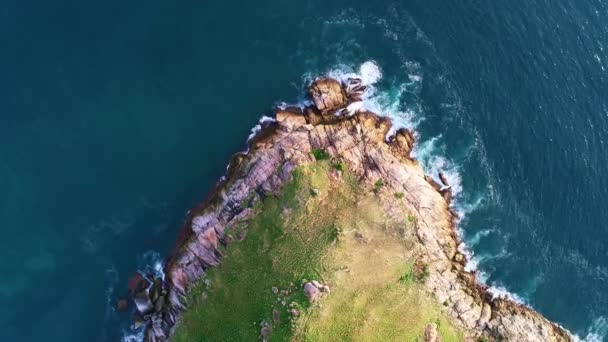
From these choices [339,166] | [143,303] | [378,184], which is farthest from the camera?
[143,303]

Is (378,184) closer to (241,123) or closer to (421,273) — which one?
(421,273)

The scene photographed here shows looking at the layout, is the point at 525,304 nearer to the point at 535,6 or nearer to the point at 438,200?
the point at 438,200

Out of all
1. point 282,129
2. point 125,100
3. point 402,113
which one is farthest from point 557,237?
point 125,100

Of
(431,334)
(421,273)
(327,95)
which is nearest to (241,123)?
(327,95)

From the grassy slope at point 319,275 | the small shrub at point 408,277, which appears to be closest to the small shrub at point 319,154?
the grassy slope at point 319,275

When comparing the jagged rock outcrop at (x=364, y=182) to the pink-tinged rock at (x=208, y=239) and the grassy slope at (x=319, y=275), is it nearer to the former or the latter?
the pink-tinged rock at (x=208, y=239)

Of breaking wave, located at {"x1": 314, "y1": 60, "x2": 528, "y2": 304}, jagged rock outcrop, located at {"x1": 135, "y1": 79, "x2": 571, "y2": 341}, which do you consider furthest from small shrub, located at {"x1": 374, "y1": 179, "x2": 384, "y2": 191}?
breaking wave, located at {"x1": 314, "y1": 60, "x2": 528, "y2": 304}
